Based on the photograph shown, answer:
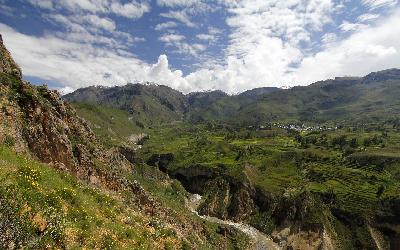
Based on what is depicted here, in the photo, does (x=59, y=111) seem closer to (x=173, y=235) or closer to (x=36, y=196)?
(x=173, y=235)

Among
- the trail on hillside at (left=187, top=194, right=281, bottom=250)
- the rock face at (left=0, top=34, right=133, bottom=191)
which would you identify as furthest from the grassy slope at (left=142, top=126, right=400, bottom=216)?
the rock face at (left=0, top=34, right=133, bottom=191)

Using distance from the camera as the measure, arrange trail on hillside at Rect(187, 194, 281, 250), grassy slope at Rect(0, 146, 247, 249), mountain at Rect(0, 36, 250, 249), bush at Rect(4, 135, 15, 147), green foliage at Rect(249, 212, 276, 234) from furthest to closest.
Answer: green foliage at Rect(249, 212, 276, 234), trail on hillside at Rect(187, 194, 281, 250), bush at Rect(4, 135, 15, 147), mountain at Rect(0, 36, 250, 249), grassy slope at Rect(0, 146, 247, 249)

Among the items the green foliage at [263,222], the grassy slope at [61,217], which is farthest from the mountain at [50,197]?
the green foliage at [263,222]

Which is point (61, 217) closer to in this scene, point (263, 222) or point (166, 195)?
point (166, 195)

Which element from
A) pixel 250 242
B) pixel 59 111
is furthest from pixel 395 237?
pixel 59 111

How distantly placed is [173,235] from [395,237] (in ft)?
373

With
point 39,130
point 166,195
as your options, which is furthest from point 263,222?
point 39,130

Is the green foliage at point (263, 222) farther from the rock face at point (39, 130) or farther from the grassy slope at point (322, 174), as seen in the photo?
the rock face at point (39, 130)

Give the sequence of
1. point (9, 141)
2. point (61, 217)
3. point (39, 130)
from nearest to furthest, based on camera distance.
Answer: point (61, 217), point (9, 141), point (39, 130)

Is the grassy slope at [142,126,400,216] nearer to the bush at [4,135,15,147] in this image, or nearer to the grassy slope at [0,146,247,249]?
the grassy slope at [0,146,247,249]

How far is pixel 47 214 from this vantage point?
76.4 feet

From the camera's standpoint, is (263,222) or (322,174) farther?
(322,174)

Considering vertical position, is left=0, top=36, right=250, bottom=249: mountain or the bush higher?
the bush

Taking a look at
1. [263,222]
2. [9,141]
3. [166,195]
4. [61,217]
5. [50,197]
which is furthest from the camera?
[263,222]
